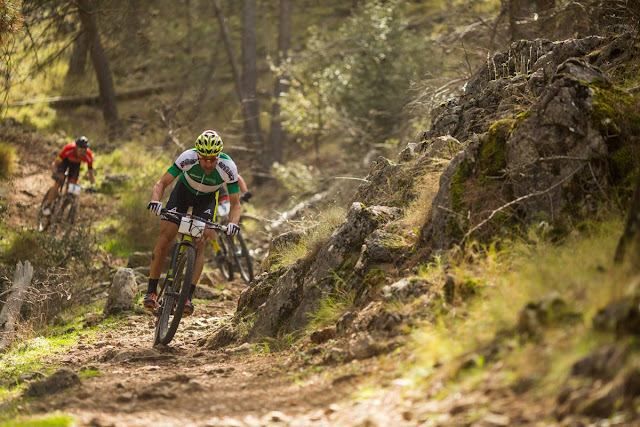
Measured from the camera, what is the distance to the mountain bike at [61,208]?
15.0 meters

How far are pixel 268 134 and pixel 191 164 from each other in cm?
2106

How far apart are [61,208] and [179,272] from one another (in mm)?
7824

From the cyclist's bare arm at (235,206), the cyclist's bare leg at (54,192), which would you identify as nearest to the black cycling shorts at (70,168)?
the cyclist's bare leg at (54,192)

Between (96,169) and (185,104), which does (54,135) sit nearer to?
(96,169)

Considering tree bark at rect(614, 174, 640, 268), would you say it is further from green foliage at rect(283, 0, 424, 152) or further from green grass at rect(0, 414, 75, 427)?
green foliage at rect(283, 0, 424, 152)

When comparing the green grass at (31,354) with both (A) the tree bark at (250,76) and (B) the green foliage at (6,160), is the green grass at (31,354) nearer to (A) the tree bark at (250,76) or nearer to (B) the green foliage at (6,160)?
(B) the green foliage at (6,160)

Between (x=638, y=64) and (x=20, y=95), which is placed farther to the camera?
(x=20, y=95)

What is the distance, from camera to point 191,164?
867cm

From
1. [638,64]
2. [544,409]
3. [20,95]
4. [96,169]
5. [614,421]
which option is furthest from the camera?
[20,95]

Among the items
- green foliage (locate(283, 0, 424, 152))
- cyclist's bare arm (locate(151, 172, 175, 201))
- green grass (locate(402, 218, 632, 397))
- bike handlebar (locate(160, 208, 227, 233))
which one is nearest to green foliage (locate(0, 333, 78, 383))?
bike handlebar (locate(160, 208, 227, 233))

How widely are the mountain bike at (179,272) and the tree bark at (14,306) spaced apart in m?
2.42

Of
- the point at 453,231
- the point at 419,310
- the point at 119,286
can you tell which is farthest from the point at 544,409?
the point at 119,286

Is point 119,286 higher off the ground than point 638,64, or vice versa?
point 638,64

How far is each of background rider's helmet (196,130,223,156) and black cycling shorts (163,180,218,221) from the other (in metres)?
0.78
